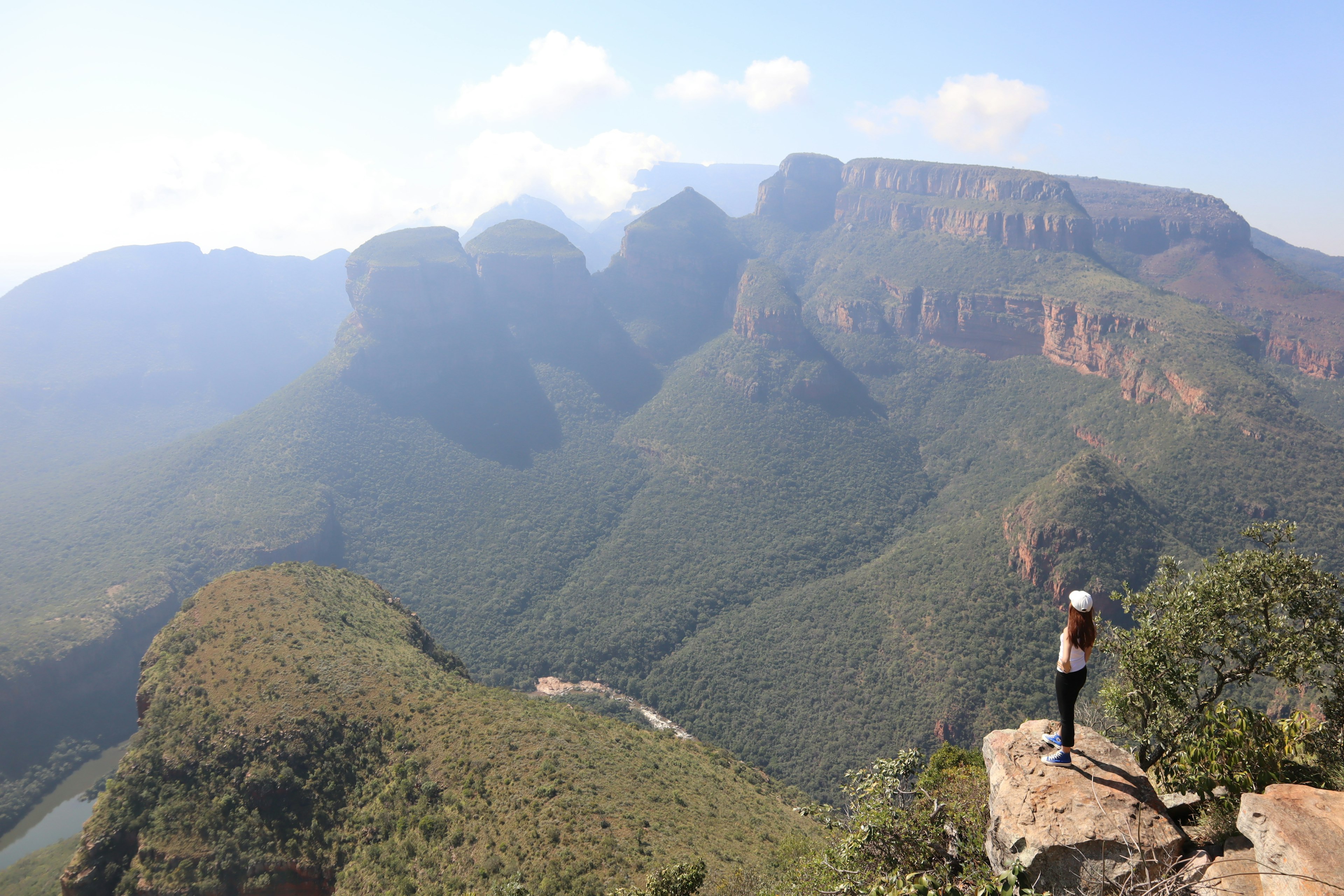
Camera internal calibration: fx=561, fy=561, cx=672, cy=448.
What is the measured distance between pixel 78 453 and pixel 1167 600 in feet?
609

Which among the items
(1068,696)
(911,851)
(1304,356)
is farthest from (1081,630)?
(1304,356)

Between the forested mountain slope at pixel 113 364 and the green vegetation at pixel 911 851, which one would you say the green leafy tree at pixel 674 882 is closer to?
the green vegetation at pixel 911 851

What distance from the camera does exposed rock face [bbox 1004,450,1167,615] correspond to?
59.9m

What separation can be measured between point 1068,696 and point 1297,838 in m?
3.46

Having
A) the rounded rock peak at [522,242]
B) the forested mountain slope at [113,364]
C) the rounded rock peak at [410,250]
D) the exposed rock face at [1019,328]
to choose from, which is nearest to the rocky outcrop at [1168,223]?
the exposed rock face at [1019,328]

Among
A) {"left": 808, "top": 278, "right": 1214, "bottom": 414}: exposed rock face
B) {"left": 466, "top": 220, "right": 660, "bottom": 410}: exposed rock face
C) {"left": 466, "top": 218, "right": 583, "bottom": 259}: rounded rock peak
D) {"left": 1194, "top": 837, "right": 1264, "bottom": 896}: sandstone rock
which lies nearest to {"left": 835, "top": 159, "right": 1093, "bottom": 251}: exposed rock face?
{"left": 808, "top": 278, "right": 1214, "bottom": 414}: exposed rock face

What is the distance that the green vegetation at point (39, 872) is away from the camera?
4366 cm

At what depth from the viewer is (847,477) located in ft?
348

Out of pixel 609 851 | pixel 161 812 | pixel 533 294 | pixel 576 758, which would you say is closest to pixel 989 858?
pixel 609 851

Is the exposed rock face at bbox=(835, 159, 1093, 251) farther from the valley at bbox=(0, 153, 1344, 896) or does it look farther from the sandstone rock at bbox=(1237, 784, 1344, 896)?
the sandstone rock at bbox=(1237, 784, 1344, 896)

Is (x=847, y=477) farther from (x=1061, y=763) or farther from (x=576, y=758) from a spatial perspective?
(x=1061, y=763)

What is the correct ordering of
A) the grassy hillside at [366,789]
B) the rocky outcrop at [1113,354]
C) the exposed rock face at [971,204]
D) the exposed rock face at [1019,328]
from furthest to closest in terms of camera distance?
1. the exposed rock face at [971,204]
2. the exposed rock face at [1019,328]
3. the rocky outcrop at [1113,354]
4. the grassy hillside at [366,789]

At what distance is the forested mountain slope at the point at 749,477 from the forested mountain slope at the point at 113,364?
38.2 meters

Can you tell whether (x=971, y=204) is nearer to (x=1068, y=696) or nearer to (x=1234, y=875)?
(x=1068, y=696)
